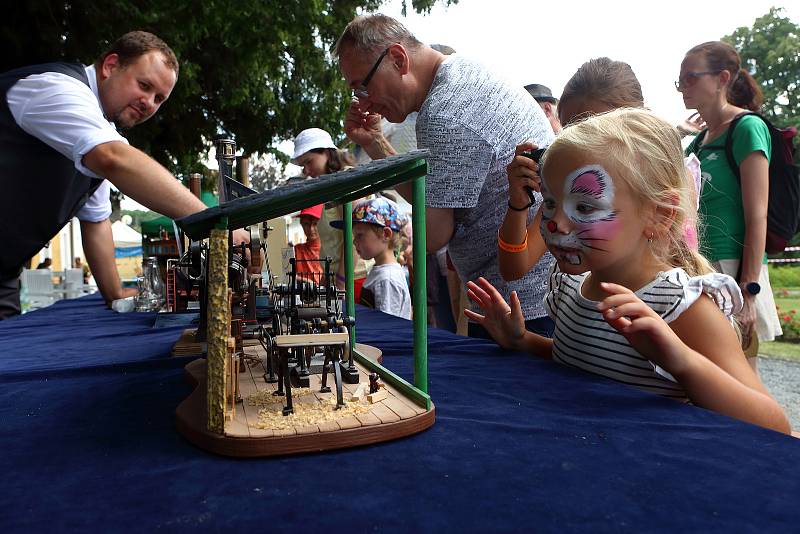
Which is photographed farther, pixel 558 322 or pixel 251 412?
pixel 558 322

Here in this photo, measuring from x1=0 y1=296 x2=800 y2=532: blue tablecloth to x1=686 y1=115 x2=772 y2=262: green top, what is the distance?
1699 mm

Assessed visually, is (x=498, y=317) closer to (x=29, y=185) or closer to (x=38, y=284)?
(x=29, y=185)

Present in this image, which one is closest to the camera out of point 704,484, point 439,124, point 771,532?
point 771,532

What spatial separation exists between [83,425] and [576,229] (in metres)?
1.16

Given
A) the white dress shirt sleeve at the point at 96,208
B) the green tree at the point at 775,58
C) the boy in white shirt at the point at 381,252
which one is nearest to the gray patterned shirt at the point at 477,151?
the boy in white shirt at the point at 381,252

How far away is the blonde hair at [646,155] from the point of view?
1.49m

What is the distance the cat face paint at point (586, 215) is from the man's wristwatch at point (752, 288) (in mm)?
1605

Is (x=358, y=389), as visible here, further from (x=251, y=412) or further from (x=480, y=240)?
(x=480, y=240)

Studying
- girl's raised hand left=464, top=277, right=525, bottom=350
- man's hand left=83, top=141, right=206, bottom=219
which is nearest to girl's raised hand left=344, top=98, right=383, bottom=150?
man's hand left=83, top=141, right=206, bottom=219

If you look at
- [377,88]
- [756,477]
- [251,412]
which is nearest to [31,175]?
[377,88]

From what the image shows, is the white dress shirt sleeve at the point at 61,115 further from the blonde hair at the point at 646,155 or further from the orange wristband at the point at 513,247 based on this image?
the blonde hair at the point at 646,155

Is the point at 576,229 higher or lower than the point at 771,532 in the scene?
higher

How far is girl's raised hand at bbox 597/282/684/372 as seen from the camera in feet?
4.14

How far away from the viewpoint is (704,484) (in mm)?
875
